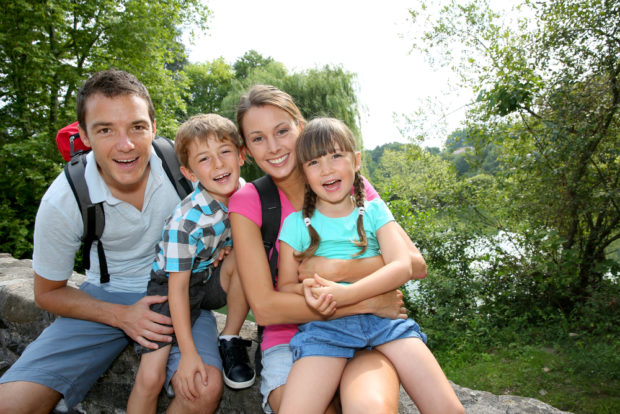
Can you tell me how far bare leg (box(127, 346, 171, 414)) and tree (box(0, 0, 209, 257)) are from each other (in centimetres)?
660

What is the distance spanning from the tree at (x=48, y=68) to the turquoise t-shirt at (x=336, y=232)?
22.3ft

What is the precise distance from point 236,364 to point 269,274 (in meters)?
0.45

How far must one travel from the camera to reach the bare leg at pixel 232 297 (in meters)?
1.94

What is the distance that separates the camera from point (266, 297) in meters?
1.64

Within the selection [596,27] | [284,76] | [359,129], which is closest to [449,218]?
[596,27]

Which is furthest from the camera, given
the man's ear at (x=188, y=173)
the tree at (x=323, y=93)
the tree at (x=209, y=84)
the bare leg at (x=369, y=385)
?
the tree at (x=209, y=84)

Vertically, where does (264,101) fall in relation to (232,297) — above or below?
above

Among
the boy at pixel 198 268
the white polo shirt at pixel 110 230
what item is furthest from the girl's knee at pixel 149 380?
the white polo shirt at pixel 110 230

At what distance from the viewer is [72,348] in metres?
1.83

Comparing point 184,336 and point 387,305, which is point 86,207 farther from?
point 387,305

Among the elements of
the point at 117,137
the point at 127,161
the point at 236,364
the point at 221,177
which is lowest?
the point at 236,364

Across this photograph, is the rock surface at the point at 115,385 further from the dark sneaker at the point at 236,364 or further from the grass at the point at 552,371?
the grass at the point at 552,371

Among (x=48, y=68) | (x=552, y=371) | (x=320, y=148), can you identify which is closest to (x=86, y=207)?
(x=320, y=148)

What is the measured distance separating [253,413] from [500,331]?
4.35 m
